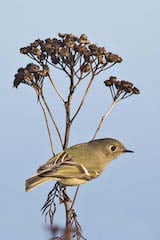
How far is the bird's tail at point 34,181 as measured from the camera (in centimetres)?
493

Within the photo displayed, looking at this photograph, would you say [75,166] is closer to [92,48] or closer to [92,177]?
[92,177]

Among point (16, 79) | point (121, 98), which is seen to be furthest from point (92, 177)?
point (16, 79)

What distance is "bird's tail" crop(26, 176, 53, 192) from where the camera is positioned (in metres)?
4.93

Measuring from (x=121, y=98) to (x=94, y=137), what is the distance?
591mm

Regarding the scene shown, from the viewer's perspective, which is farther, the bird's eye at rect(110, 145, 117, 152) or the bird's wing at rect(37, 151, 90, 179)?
the bird's eye at rect(110, 145, 117, 152)

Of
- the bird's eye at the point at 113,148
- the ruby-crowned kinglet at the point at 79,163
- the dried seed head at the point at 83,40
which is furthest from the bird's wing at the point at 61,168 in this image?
the dried seed head at the point at 83,40

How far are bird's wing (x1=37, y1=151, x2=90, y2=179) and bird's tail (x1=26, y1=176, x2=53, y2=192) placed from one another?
57 mm

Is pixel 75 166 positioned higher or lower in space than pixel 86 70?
lower

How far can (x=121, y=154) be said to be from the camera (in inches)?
247

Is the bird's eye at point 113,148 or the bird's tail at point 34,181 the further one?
the bird's eye at point 113,148

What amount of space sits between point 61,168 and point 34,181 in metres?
0.49

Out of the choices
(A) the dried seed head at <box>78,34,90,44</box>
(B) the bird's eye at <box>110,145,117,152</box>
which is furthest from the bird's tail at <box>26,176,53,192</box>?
(A) the dried seed head at <box>78,34,90,44</box>

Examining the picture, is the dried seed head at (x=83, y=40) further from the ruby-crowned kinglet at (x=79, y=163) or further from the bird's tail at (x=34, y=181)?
the bird's tail at (x=34, y=181)

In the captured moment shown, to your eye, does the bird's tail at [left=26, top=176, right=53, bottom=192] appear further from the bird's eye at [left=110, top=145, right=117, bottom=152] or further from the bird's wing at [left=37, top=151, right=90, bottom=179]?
the bird's eye at [left=110, top=145, right=117, bottom=152]
